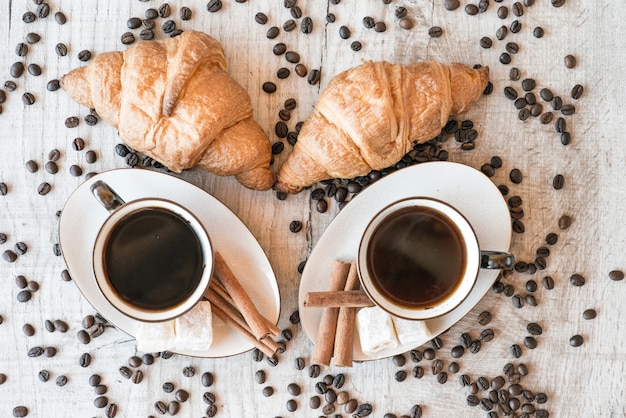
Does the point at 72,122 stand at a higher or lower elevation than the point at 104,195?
higher

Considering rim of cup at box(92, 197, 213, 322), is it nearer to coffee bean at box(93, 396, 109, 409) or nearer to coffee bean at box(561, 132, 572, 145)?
coffee bean at box(93, 396, 109, 409)

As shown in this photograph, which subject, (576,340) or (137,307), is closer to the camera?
(137,307)

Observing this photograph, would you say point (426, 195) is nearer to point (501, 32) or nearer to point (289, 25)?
point (501, 32)

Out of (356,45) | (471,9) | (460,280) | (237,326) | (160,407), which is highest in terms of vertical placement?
(471,9)

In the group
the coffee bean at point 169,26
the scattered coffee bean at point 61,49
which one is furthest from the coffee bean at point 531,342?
the scattered coffee bean at point 61,49

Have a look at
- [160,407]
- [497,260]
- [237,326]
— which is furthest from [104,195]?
[497,260]

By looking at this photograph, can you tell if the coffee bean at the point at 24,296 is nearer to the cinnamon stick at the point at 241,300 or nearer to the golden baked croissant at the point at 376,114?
the cinnamon stick at the point at 241,300

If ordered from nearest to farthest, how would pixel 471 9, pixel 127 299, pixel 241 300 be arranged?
pixel 127 299 < pixel 241 300 < pixel 471 9
